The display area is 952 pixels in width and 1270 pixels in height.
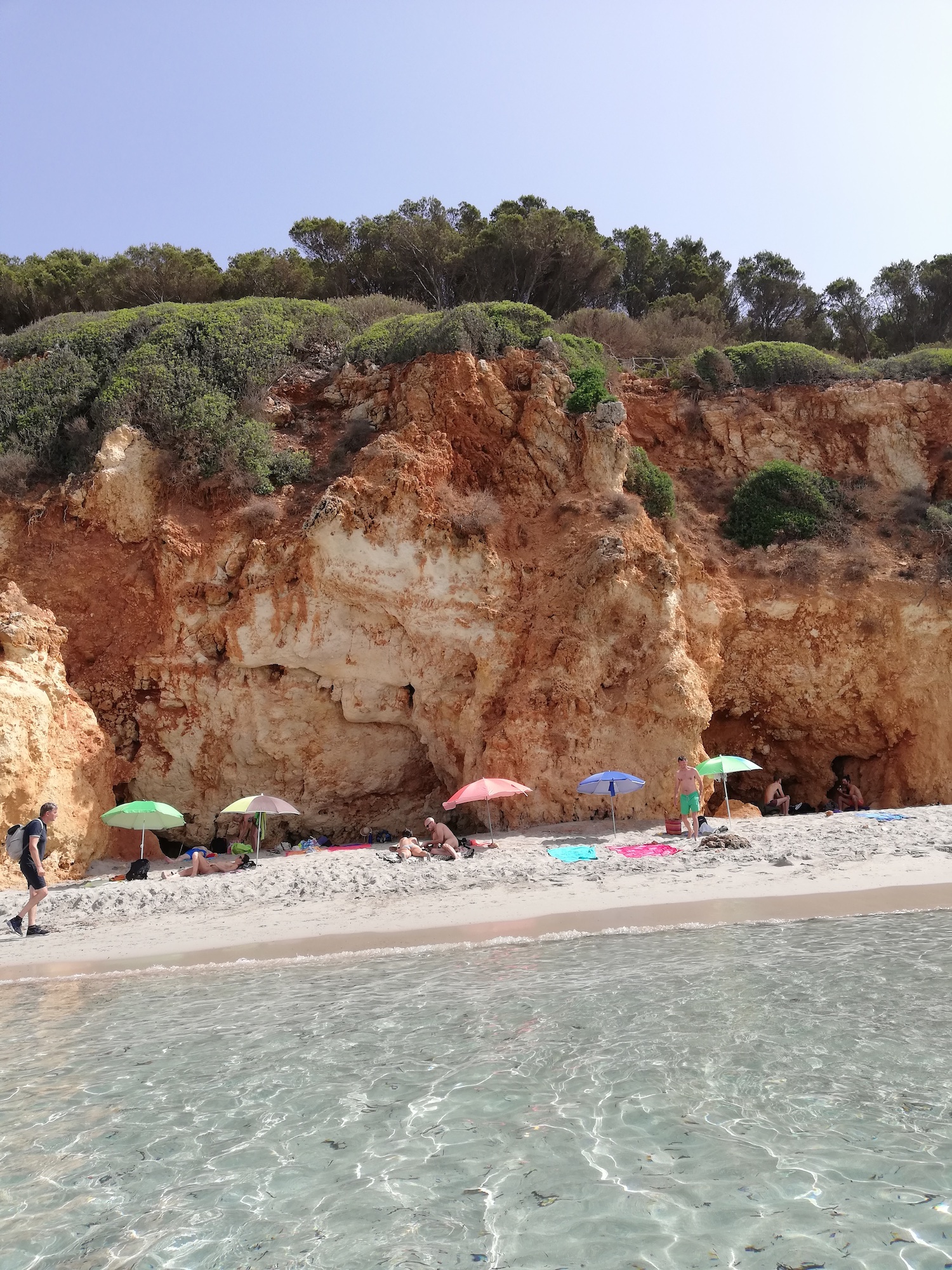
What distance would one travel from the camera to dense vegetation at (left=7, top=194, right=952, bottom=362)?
26297mm

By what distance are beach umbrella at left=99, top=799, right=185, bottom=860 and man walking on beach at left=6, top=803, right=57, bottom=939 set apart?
225 cm

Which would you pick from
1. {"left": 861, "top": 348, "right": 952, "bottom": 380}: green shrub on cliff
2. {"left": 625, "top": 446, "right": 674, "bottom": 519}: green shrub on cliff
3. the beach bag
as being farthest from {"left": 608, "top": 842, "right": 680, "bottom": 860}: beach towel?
{"left": 861, "top": 348, "right": 952, "bottom": 380}: green shrub on cliff

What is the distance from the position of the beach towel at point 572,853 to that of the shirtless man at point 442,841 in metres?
1.51

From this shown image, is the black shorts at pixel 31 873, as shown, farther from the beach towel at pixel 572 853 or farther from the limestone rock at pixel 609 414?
the limestone rock at pixel 609 414

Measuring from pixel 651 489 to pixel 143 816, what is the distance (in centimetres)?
1207

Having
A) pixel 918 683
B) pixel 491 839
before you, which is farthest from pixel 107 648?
pixel 918 683

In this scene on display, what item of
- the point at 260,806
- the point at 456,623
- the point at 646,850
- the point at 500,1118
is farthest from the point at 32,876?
the point at 646,850

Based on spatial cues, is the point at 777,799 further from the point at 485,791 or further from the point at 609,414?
the point at 609,414

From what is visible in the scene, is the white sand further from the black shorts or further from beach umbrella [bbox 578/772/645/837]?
beach umbrella [bbox 578/772/645/837]

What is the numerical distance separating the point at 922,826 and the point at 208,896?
11319mm

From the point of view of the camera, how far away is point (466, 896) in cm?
1152

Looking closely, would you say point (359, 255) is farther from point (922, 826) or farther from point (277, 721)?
point (922, 826)

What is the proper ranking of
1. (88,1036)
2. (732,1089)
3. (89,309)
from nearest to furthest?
(732,1089) < (88,1036) < (89,309)

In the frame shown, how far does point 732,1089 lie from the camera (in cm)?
524
